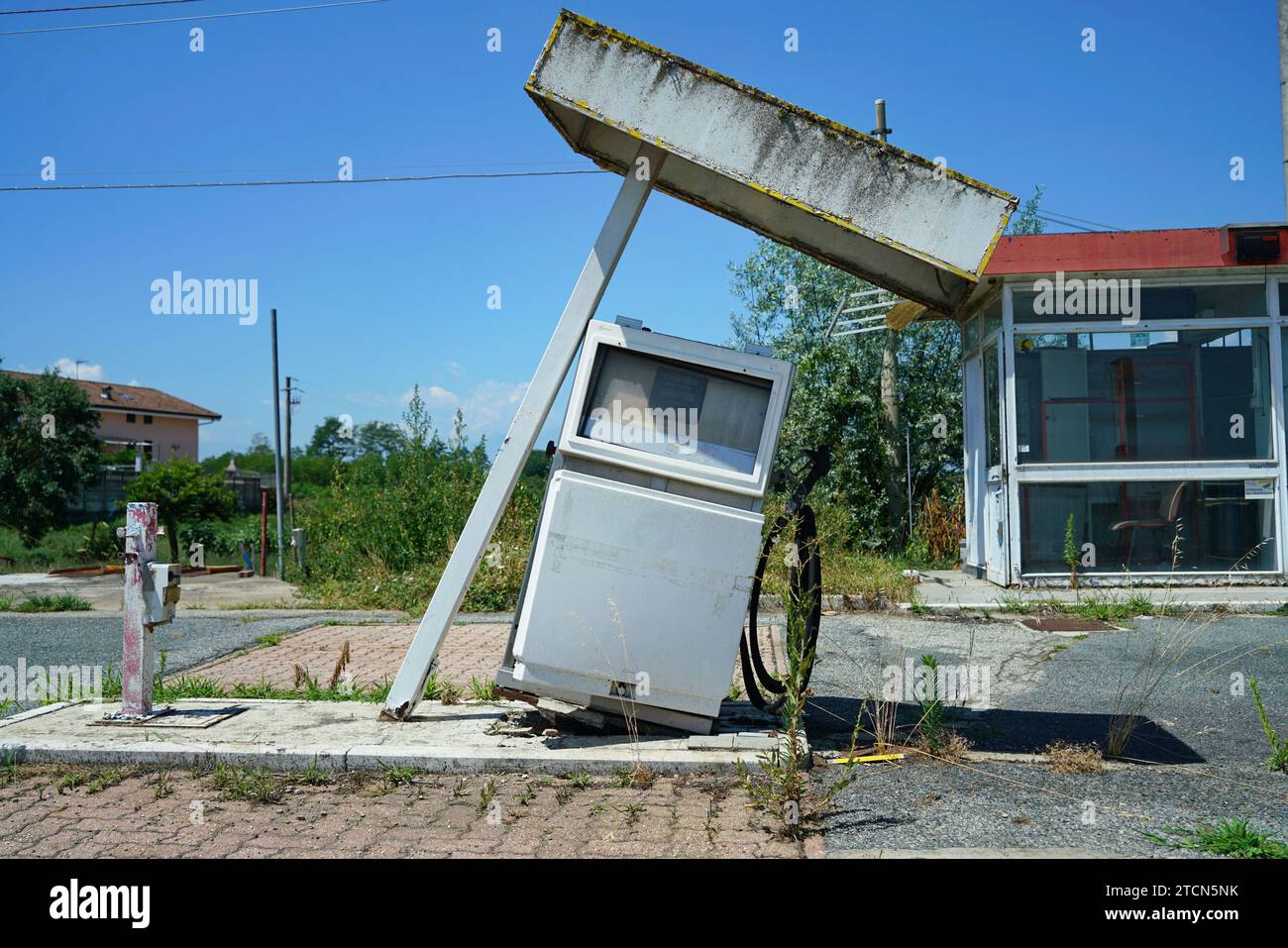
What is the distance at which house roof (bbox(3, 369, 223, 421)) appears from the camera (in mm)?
52406

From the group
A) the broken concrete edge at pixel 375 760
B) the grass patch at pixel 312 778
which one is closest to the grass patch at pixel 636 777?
the broken concrete edge at pixel 375 760

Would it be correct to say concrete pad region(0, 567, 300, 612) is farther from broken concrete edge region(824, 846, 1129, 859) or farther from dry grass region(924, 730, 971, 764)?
broken concrete edge region(824, 846, 1129, 859)

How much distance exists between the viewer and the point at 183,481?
915 inches

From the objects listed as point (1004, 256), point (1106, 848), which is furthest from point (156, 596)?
point (1004, 256)

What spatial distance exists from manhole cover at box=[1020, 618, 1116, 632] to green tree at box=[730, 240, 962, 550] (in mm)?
6076

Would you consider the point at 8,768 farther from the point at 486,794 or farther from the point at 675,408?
the point at 675,408

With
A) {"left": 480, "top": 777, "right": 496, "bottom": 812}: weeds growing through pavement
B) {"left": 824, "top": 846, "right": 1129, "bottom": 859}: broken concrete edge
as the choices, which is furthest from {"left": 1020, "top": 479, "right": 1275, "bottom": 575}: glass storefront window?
{"left": 480, "top": 777, "right": 496, "bottom": 812}: weeds growing through pavement

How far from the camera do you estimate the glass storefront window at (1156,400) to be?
38.2ft

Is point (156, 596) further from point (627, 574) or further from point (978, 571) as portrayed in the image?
point (978, 571)

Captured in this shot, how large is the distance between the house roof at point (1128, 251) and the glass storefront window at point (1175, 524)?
2527 millimetres

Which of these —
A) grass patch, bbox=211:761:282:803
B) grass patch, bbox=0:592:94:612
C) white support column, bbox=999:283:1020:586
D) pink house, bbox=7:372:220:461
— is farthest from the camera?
pink house, bbox=7:372:220:461

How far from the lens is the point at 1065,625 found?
9.31m

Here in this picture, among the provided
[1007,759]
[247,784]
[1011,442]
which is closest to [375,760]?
[247,784]

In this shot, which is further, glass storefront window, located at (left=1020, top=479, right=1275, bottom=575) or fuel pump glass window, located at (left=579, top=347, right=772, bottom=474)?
glass storefront window, located at (left=1020, top=479, right=1275, bottom=575)
